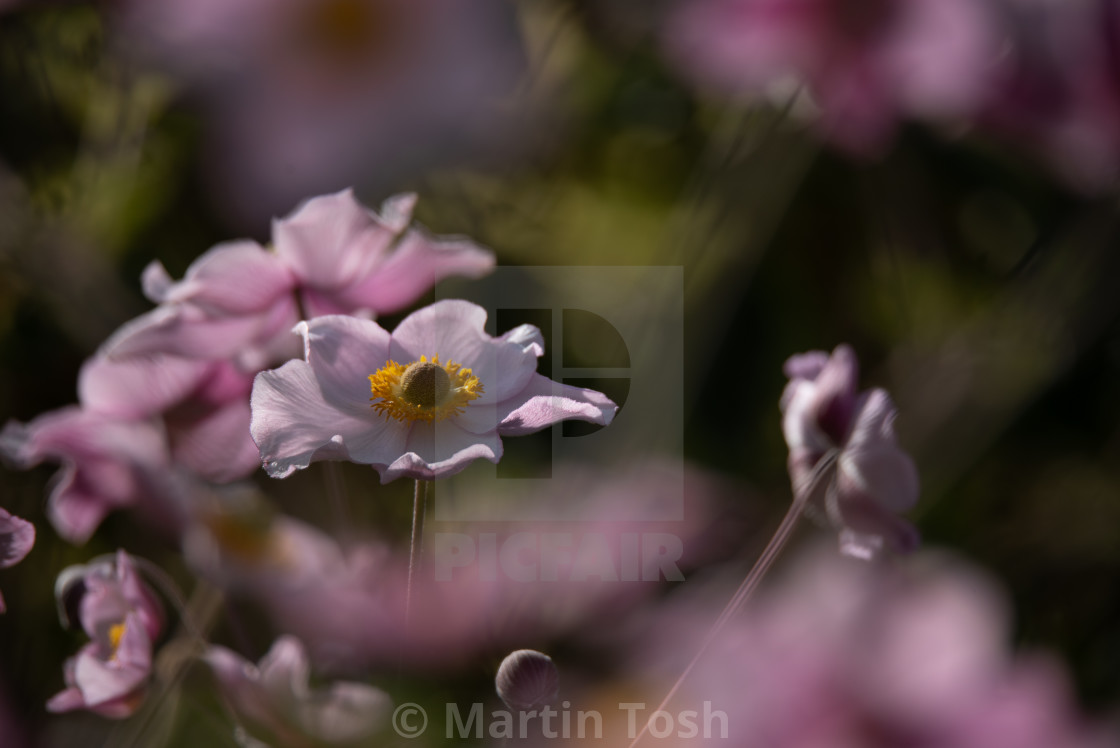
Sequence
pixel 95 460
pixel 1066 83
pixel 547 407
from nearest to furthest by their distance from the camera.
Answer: pixel 547 407 → pixel 95 460 → pixel 1066 83

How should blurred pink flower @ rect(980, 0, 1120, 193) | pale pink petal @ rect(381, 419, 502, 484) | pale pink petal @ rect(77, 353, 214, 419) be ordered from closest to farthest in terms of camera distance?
pale pink petal @ rect(381, 419, 502, 484) < pale pink petal @ rect(77, 353, 214, 419) < blurred pink flower @ rect(980, 0, 1120, 193)

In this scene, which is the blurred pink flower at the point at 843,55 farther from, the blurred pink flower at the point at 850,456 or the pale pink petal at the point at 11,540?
the pale pink petal at the point at 11,540

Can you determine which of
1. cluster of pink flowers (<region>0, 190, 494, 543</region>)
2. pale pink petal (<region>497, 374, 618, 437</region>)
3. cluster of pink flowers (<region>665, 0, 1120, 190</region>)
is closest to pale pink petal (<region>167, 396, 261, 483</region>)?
cluster of pink flowers (<region>0, 190, 494, 543</region>)

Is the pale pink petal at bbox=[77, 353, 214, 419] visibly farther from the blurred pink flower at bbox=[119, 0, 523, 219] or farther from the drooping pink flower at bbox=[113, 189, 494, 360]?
the blurred pink flower at bbox=[119, 0, 523, 219]

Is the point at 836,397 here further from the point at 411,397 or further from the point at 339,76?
the point at 339,76

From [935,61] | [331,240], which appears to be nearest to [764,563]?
[331,240]

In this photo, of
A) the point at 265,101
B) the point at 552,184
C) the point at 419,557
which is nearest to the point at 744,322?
the point at 552,184
